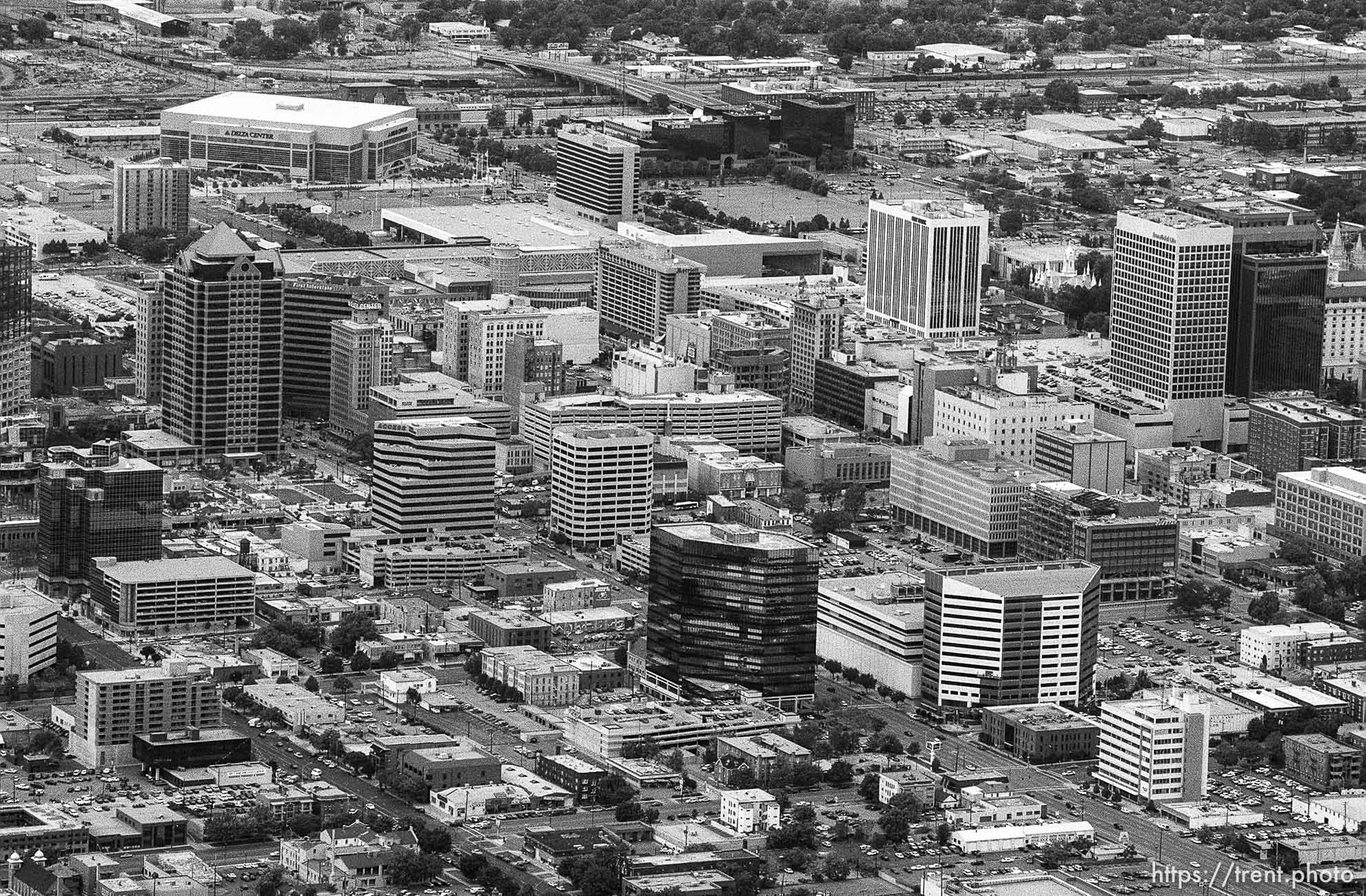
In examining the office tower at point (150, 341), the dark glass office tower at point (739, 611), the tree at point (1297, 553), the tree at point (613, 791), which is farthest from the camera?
the office tower at point (150, 341)

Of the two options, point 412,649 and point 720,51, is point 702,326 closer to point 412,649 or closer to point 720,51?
point 412,649

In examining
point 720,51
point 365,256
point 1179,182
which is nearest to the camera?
point 365,256

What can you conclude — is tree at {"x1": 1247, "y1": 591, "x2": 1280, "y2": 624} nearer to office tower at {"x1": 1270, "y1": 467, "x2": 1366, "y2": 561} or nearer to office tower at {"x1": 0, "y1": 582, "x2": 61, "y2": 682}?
office tower at {"x1": 1270, "y1": 467, "x2": 1366, "y2": 561}

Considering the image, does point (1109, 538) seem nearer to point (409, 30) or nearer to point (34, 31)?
point (34, 31)

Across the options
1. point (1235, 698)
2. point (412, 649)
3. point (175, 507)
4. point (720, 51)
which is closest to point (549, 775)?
point (412, 649)

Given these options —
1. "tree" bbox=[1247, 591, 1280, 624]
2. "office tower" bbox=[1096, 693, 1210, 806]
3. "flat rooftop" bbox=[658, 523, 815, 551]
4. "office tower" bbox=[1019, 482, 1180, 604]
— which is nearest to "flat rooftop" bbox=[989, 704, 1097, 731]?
"office tower" bbox=[1096, 693, 1210, 806]

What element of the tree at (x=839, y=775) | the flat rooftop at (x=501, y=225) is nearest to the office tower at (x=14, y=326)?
the flat rooftop at (x=501, y=225)

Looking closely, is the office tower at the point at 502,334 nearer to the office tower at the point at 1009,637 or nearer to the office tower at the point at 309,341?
the office tower at the point at 309,341

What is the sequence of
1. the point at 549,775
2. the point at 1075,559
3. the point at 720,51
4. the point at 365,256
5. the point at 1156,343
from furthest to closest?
the point at 720,51, the point at 365,256, the point at 1156,343, the point at 1075,559, the point at 549,775
